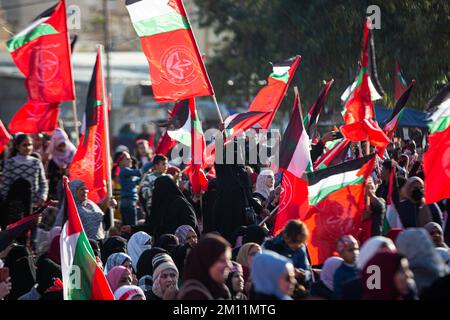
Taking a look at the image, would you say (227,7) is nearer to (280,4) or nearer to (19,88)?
(280,4)

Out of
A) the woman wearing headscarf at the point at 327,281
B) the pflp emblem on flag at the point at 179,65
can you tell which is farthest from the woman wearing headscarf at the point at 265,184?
the woman wearing headscarf at the point at 327,281

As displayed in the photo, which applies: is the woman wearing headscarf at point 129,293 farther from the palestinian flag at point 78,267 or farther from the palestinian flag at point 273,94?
the palestinian flag at point 273,94

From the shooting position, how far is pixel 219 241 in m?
6.99

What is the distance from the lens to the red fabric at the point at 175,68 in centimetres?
1255

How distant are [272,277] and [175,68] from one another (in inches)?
237

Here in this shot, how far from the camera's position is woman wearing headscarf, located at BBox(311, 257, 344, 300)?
808 cm

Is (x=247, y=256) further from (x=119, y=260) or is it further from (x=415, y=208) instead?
(x=415, y=208)

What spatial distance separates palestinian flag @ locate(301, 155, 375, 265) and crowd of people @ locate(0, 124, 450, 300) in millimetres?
311

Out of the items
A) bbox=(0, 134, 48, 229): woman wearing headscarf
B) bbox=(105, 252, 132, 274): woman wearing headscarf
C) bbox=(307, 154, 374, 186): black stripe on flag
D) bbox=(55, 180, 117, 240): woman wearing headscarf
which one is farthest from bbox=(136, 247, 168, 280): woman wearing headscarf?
bbox=(0, 134, 48, 229): woman wearing headscarf

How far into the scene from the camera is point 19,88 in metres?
39.5

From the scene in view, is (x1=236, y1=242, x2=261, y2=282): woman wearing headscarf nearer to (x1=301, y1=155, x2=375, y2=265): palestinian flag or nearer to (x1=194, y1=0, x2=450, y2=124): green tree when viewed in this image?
(x1=301, y1=155, x2=375, y2=265): palestinian flag

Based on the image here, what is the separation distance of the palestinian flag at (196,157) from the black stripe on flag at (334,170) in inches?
152

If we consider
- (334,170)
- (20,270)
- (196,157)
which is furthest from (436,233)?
(196,157)

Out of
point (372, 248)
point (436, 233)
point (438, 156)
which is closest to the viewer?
point (372, 248)
